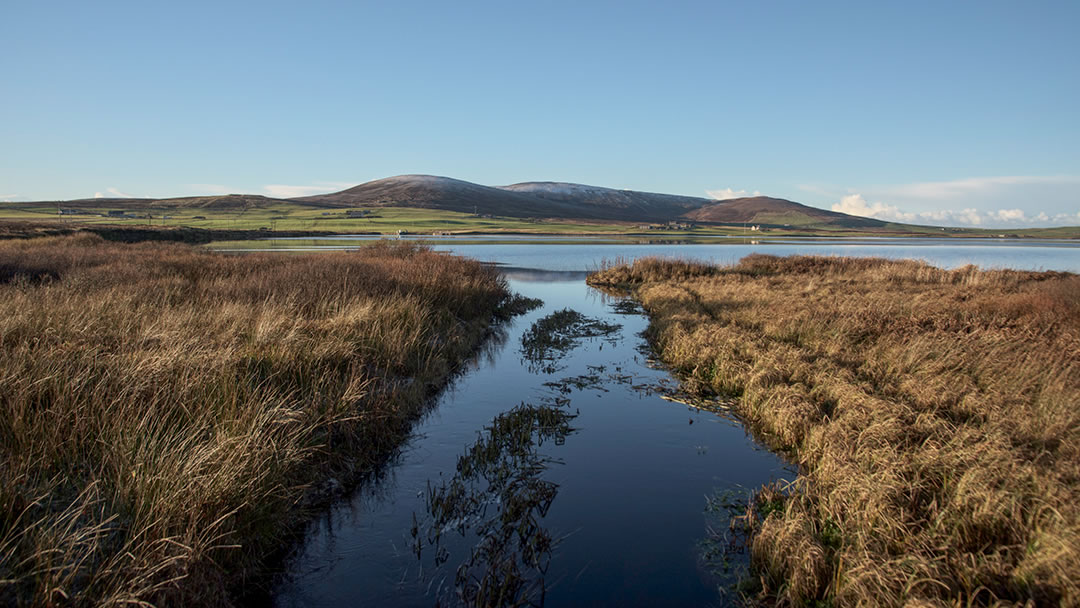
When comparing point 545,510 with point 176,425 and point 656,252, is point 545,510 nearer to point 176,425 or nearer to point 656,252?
point 176,425

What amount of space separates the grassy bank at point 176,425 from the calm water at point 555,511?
0.75 metres

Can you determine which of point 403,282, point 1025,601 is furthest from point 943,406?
point 403,282

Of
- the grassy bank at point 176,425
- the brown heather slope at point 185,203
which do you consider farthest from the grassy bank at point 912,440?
the brown heather slope at point 185,203

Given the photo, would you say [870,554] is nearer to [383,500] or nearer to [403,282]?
[383,500]

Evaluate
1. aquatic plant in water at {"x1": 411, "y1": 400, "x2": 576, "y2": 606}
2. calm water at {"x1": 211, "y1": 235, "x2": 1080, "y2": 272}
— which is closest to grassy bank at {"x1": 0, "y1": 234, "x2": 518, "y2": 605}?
aquatic plant in water at {"x1": 411, "y1": 400, "x2": 576, "y2": 606}

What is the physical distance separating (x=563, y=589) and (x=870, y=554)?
9.46 feet

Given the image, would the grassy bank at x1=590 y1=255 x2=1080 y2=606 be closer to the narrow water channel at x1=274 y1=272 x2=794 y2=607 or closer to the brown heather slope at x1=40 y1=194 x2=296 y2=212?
the narrow water channel at x1=274 y1=272 x2=794 y2=607

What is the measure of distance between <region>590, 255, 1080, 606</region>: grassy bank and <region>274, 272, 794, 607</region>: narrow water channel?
0.87m

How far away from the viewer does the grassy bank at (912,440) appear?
4758 mm

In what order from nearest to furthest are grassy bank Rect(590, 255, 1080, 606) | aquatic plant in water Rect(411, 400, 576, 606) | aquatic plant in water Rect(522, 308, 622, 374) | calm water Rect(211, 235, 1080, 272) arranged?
grassy bank Rect(590, 255, 1080, 606) < aquatic plant in water Rect(411, 400, 576, 606) < aquatic plant in water Rect(522, 308, 622, 374) < calm water Rect(211, 235, 1080, 272)

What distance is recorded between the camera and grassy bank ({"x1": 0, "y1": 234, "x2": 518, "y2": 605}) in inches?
168

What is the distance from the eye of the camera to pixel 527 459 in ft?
28.5

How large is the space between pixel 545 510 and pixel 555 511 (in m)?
0.13

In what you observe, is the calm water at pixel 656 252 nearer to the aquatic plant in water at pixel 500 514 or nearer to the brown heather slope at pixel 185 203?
the aquatic plant in water at pixel 500 514
